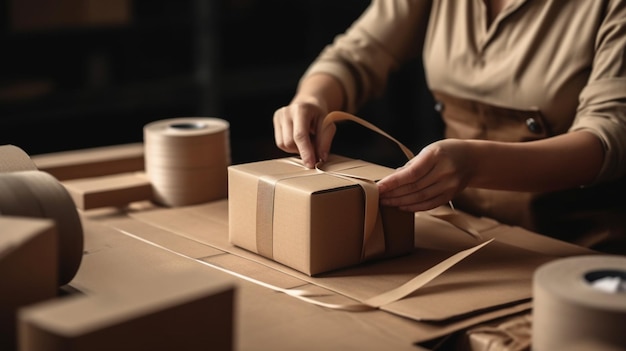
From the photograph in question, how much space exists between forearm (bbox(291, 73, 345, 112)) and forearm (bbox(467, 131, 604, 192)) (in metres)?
0.42

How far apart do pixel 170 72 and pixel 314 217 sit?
2477 mm

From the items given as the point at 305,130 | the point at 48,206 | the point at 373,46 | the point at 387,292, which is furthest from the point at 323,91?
the point at 48,206

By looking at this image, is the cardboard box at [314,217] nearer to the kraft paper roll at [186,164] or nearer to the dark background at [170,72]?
the kraft paper roll at [186,164]

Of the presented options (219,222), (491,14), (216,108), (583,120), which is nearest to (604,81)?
(583,120)

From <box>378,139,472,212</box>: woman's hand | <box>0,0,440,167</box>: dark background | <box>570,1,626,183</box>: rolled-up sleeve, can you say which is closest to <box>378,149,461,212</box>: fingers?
<box>378,139,472,212</box>: woman's hand

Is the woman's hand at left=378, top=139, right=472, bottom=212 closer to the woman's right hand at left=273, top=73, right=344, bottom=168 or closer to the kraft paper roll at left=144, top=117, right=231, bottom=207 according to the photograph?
the woman's right hand at left=273, top=73, right=344, bottom=168

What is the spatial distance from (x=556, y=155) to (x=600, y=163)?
93 mm

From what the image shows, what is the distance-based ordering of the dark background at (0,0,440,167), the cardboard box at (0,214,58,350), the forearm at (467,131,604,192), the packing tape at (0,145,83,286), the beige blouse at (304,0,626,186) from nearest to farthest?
the cardboard box at (0,214,58,350), the packing tape at (0,145,83,286), the forearm at (467,131,604,192), the beige blouse at (304,0,626,186), the dark background at (0,0,440,167)

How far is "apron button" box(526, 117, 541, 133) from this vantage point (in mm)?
1739

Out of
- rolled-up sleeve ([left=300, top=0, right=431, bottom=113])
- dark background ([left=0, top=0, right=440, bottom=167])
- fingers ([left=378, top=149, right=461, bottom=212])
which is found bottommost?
dark background ([left=0, top=0, right=440, bottom=167])

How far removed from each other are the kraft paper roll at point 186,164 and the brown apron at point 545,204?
1.69 ft

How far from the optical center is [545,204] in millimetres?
1808

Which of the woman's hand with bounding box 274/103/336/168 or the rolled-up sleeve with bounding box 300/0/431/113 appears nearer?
the woman's hand with bounding box 274/103/336/168

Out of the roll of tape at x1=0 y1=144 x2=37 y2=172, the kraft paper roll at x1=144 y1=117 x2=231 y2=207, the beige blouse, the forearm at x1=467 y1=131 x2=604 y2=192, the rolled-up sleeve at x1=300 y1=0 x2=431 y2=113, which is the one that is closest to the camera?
the roll of tape at x1=0 y1=144 x2=37 y2=172
